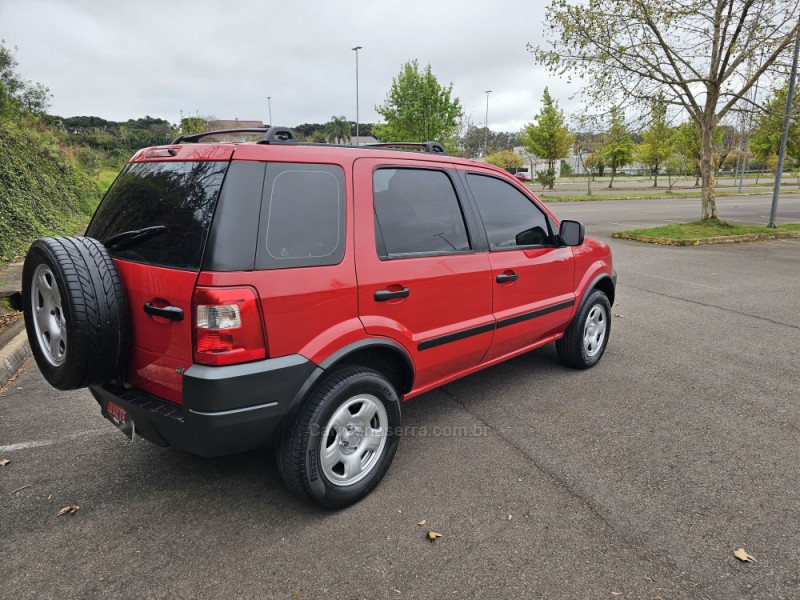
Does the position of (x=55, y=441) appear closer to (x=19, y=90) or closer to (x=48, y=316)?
(x=48, y=316)

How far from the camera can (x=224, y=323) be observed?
2166 mm

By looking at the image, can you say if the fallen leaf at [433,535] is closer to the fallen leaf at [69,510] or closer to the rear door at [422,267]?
the rear door at [422,267]

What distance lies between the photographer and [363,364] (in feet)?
9.33

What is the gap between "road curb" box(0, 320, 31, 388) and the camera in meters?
4.46

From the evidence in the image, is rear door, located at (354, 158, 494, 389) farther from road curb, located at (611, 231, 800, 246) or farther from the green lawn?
the green lawn

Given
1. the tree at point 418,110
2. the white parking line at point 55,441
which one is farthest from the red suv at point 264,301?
the tree at point 418,110

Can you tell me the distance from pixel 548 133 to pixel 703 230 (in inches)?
823

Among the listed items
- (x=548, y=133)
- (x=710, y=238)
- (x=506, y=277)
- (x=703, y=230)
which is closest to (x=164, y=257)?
(x=506, y=277)

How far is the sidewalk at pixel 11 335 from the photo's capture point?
4557 millimetres

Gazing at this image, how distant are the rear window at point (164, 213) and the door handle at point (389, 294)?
899mm

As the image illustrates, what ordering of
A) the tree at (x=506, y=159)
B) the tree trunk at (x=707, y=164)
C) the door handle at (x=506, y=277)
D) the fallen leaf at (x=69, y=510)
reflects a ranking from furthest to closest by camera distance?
the tree at (x=506, y=159)
the tree trunk at (x=707, y=164)
the door handle at (x=506, y=277)
the fallen leaf at (x=69, y=510)

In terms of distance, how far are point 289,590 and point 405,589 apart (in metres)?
0.49

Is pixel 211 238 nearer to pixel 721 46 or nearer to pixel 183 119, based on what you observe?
pixel 721 46

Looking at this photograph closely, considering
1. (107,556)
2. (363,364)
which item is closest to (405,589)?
(363,364)
